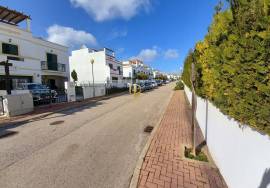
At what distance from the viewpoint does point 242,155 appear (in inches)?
103

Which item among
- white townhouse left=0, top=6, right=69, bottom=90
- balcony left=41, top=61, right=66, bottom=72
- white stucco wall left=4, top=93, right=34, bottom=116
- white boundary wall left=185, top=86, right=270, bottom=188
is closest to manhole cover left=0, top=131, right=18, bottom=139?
white stucco wall left=4, top=93, right=34, bottom=116

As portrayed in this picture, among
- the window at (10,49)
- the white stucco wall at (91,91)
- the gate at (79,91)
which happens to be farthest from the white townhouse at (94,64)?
the window at (10,49)

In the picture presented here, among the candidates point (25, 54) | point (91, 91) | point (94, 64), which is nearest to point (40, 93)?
point (91, 91)

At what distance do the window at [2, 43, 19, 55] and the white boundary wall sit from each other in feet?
73.4

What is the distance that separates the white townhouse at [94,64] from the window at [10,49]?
15.3 metres

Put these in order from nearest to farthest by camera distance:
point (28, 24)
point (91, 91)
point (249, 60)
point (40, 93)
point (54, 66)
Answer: point (249, 60), point (40, 93), point (91, 91), point (28, 24), point (54, 66)

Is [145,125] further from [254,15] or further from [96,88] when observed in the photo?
[96,88]

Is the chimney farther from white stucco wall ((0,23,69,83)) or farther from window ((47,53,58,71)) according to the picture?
window ((47,53,58,71))

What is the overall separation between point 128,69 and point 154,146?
5071 centimetres

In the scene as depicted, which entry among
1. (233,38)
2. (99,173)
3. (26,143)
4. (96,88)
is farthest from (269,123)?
(96,88)

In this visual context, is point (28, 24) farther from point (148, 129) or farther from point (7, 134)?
point (148, 129)

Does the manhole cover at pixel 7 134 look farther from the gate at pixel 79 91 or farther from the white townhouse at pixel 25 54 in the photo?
the white townhouse at pixel 25 54

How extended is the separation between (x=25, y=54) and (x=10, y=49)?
5.71ft

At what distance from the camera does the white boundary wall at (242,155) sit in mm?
2090
